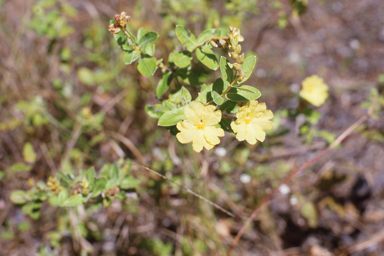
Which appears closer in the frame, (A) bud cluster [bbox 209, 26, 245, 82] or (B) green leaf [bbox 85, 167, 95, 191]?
(A) bud cluster [bbox 209, 26, 245, 82]

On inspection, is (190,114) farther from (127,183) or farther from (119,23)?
(127,183)

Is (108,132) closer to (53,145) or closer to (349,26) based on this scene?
(53,145)

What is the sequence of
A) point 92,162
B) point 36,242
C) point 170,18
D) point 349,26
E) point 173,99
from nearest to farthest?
point 173,99 < point 170,18 < point 36,242 < point 92,162 < point 349,26

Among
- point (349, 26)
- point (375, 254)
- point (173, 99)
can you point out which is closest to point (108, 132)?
point (173, 99)

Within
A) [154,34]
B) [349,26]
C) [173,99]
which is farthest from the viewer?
[349,26]

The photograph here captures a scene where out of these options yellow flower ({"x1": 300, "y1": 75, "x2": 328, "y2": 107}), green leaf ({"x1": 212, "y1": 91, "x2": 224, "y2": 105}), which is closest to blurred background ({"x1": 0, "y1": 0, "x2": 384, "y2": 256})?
yellow flower ({"x1": 300, "y1": 75, "x2": 328, "y2": 107})

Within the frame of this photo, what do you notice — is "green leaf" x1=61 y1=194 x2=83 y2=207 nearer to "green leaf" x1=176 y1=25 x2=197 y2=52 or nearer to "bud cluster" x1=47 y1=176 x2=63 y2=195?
"bud cluster" x1=47 y1=176 x2=63 y2=195
